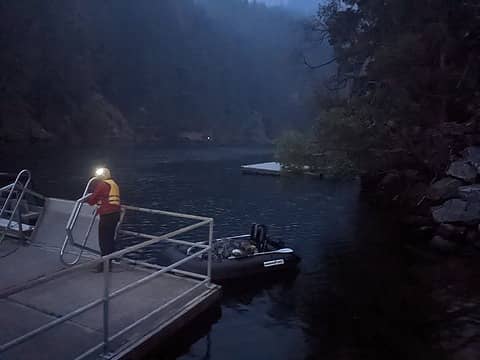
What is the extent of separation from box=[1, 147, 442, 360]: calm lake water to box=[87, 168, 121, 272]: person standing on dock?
2.57 m

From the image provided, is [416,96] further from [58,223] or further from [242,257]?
→ [58,223]

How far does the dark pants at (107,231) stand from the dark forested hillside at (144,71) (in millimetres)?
24228

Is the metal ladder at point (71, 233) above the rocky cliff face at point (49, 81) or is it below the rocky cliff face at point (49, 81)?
below

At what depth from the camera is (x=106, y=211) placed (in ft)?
33.3

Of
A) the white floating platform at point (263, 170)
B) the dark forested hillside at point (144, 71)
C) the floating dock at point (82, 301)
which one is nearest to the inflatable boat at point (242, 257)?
the floating dock at point (82, 301)

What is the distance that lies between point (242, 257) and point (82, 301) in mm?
5653

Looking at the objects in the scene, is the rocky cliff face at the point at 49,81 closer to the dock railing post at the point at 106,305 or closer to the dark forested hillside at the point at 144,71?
the dark forested hillside at the point at 144,71

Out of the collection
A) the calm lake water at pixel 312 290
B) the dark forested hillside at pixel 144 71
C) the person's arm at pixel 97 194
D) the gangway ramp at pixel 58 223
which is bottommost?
the calm lake water at pixel 312 290

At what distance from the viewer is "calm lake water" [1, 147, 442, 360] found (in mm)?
9984

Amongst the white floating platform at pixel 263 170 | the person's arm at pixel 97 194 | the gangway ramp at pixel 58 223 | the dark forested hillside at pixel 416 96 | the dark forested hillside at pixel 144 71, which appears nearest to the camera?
the person's arm at pixel 97 194

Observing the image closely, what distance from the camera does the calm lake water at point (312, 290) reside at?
998cm

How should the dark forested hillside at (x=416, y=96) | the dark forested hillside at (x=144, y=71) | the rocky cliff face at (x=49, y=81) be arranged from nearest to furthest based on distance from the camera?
the dark forested hillside at (x=416, y=96)
the rocky cliff face at (x=49, y=81)
the dark forested hillside at (x=144, y=71)

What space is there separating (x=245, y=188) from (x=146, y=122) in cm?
7615

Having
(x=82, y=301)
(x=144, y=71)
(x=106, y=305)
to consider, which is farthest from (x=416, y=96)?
(x=144, y=71)
